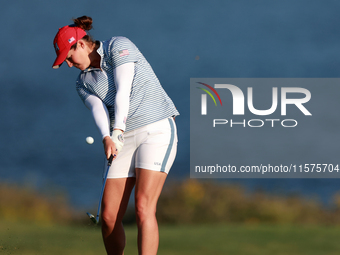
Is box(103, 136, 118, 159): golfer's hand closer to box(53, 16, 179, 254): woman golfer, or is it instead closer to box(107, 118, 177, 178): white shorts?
box(53, 16, 179, 254): woman golfer

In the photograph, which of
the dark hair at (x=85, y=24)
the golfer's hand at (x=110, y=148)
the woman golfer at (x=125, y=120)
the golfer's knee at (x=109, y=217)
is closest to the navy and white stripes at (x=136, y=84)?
the woman golfer at (x=125, y=120)

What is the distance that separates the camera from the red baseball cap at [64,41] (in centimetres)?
314

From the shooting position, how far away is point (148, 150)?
10.2 feet

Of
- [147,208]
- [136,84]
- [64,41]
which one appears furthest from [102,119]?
[147,208]

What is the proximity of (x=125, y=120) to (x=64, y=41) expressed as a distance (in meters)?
0.69

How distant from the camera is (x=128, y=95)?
3080mm

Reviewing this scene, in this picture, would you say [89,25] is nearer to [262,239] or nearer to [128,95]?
[128,95]

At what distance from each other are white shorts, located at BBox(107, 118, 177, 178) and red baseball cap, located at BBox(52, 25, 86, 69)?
685 mm

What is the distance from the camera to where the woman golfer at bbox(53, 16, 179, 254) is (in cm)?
306

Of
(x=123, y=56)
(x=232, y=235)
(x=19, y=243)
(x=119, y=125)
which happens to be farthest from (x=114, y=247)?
(x=232, y=235)

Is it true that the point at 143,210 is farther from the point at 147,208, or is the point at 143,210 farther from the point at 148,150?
the point at 148,150

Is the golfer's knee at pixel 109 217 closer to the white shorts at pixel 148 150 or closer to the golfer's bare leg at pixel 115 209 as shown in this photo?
the golfer's bare leg at pixel 115 209

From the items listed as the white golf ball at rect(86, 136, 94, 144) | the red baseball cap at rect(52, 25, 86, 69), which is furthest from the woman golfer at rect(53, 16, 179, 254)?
the white golf ball at rect(86, 136, 94, 144)

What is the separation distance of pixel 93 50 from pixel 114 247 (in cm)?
145
